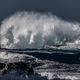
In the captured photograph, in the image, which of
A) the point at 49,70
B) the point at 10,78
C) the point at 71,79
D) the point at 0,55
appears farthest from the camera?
the point at 0,55

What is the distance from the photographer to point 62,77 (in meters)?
77.0

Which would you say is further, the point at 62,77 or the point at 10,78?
the point at 62,77

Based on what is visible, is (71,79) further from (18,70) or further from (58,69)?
(58,69)

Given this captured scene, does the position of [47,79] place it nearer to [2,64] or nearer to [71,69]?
[2,64]

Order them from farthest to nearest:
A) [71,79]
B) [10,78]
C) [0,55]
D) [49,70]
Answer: [0,55], [49,70], [71,79], [10,78]

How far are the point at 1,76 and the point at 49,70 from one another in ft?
65.9

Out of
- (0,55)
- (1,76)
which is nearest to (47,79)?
(1,76)

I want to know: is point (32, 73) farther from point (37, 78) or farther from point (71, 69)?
point (71, 69)

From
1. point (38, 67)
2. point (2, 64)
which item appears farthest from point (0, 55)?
point (2, 64)

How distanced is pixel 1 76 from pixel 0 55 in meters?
29.2

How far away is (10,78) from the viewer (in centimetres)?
6850

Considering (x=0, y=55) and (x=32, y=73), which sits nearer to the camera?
(x=32, y=73)

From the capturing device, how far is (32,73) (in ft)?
237

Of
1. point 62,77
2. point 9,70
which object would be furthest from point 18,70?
point 62,77
